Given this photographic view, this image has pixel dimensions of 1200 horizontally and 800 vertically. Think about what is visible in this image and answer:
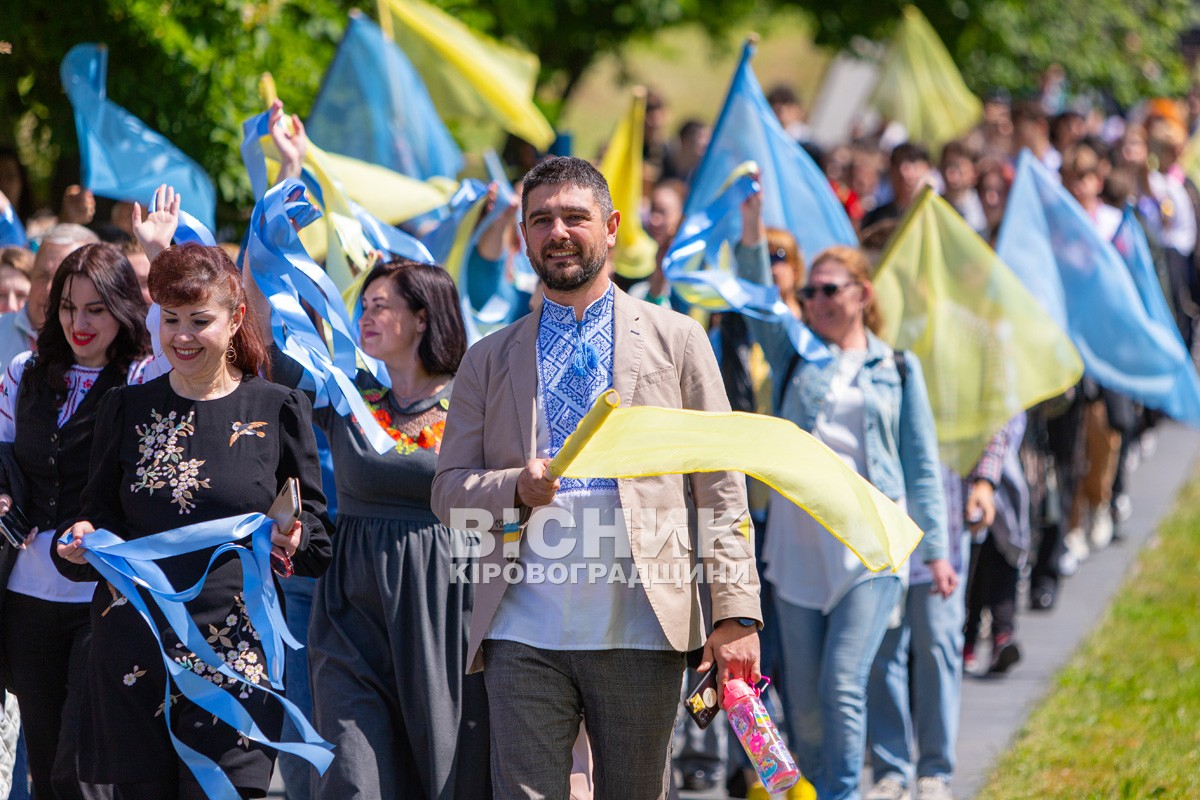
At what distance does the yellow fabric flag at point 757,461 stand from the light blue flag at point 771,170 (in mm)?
3512

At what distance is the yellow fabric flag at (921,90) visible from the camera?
48.3 ft

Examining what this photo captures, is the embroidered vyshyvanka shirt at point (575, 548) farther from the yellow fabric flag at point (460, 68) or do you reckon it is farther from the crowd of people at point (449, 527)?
the yellow fabric flag at point (460, 68)

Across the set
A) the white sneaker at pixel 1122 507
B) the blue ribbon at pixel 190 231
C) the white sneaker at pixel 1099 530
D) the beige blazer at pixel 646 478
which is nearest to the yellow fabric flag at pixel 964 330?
the beige blazer at pixel 646 478

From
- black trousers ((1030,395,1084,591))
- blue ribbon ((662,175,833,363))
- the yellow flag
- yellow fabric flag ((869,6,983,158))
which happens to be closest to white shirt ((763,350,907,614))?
blue ribbon ((662,175,833,363))

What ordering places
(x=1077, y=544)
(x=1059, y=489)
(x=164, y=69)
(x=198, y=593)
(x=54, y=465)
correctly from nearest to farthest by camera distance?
1. (x=198, y=593)
2. (x=54, y=465)
3. (x=164, y=69)
4. (x=1059, y=489)
5. (x=1077, y=544)

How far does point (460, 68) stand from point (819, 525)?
14.0 feet

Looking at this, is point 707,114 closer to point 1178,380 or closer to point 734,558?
point 1178,380

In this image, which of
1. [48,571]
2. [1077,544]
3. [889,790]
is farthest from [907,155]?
[48,571]

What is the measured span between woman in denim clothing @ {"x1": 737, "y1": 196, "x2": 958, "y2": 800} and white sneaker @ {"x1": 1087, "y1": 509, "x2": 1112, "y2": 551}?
5.09 metres

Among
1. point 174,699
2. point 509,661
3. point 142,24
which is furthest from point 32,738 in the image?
point 142,24

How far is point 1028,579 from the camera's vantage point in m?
10.1

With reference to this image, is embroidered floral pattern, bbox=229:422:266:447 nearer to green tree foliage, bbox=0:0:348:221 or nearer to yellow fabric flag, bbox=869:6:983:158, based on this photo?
green tree foliage, bbox=0:0:348:221

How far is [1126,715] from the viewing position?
7430 millimetres

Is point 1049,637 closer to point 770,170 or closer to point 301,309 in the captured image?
point 770,170
